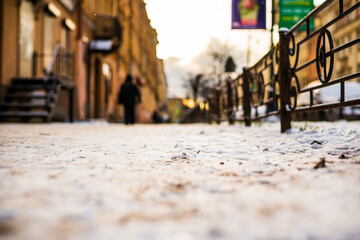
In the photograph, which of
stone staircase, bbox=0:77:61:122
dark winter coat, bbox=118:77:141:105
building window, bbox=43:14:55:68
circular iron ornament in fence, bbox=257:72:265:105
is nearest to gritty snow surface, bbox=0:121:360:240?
circular iron ornament in fence, bbox=257:72:265:105

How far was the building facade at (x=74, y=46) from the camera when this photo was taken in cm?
976

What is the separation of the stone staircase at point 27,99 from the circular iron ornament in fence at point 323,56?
7.56m

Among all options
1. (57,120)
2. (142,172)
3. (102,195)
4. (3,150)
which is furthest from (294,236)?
(57,120)

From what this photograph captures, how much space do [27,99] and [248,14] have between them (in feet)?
24.2

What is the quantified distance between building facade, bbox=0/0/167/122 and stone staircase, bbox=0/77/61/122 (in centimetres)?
28

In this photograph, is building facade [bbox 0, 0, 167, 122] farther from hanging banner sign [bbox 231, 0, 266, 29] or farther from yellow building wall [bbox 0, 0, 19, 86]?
hanging banner sign [bbox 231, 0, 266, 29]

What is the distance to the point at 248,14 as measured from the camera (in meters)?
9.55

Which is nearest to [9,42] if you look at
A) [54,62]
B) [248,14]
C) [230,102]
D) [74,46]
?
[54,62]

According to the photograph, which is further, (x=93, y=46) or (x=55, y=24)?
(x=93, y=46)

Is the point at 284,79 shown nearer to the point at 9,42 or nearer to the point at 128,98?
the point at 128,98

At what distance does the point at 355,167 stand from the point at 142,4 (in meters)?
33.9

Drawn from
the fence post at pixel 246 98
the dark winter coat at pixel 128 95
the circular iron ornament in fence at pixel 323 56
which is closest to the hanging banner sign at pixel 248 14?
the fence post at pixel 246 98

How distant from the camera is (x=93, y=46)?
53.9ft

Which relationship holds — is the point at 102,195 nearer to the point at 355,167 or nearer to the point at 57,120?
the point at 355,167
